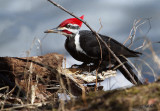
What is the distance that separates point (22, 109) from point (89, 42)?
1837 mm

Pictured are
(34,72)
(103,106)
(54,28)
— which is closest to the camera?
(103,106)

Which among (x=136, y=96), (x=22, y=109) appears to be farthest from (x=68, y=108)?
(x=22, y=109)

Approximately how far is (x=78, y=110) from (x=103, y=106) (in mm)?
196

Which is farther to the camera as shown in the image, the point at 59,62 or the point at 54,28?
the point at 54,28

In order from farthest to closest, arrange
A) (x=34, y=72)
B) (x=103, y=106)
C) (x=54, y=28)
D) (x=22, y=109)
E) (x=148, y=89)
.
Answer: (x=54, y=28) < (x=34, y=72) < (x=22, y=109) < (x=148, y=89) < (x=103, y=106)

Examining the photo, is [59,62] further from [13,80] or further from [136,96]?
[136,96]

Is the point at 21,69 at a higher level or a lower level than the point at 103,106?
higher

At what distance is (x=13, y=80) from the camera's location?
4.29m

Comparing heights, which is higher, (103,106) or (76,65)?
(76,65)

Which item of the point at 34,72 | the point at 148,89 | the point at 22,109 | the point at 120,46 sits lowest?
the point at 22,109

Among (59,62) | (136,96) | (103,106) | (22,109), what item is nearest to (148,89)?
(136,96)

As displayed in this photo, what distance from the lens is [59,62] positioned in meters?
4.20

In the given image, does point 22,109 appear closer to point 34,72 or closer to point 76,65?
point 34,72

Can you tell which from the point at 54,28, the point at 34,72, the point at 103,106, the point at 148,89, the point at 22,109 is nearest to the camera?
the point at 103,106
